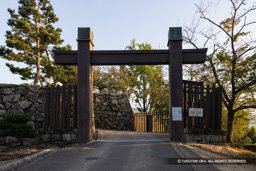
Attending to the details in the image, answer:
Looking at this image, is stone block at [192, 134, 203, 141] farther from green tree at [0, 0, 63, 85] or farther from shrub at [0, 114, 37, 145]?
green tree at [0, 0, 63, 85]

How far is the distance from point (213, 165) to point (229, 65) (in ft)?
26.2

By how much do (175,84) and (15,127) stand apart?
770 centimetres

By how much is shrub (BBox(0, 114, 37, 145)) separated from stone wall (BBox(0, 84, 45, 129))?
230cm

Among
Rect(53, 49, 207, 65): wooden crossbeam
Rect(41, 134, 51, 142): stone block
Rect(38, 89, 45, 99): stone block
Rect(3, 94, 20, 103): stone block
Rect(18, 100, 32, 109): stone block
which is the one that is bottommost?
Rect(41, 134, 51, 142): stone block

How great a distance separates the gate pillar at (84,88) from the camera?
923cm

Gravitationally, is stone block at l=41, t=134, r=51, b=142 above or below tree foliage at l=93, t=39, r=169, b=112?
below

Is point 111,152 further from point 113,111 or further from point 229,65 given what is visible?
point 113,111

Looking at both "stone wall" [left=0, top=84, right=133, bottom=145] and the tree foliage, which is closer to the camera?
"stone wall" [left=0, top=84, right=133, bottom=145]

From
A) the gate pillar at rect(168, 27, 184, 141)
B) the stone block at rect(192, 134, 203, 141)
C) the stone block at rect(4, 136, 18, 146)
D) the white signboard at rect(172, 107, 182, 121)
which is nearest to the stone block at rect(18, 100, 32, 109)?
the stone block at rect(4, 136, 18, 146)

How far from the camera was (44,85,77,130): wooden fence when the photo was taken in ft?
31.2

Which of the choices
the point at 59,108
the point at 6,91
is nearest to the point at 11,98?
the point at 6,91

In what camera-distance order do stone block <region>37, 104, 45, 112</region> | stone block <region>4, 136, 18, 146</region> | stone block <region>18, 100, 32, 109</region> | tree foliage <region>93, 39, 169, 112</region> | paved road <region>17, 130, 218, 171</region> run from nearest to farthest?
1. paved road <region>17, 130, 218, 171</region>
2. stone block <region>4, 136, 18, 146</region>
3. stone block <region>18, 100, 32, 109</region>
4. stone block <region>37, 104, 45, 112</region>
5. tree foliage <region>93, 39, 169, 112</region>

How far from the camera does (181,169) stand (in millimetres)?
4938

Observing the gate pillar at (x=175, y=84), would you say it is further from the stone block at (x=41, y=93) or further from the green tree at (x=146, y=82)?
the green tree at (x=146, y=82)
